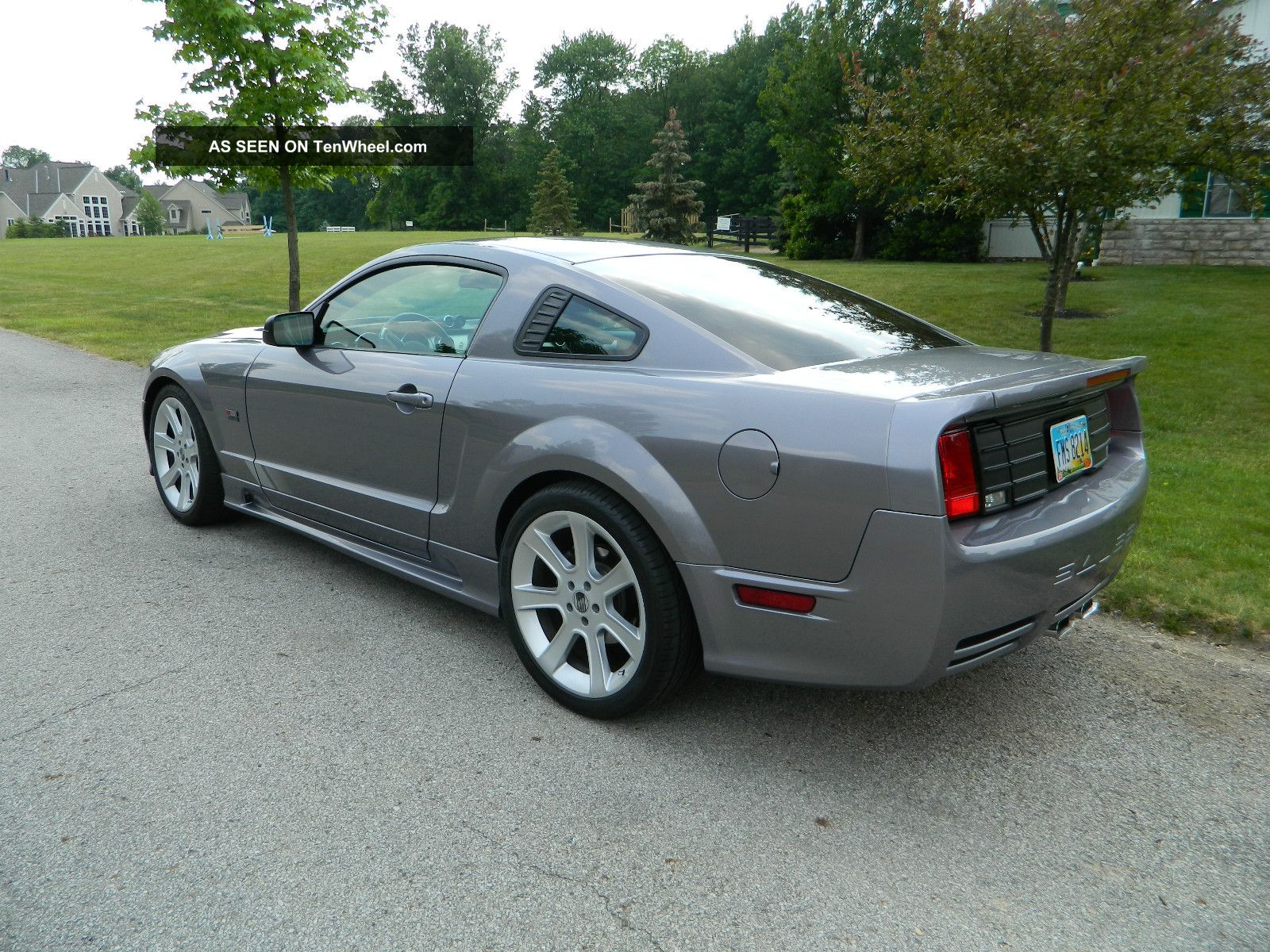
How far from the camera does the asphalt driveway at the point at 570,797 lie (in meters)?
2.24

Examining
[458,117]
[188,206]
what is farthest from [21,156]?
[458,117]

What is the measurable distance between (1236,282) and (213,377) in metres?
17.0

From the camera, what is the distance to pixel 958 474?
8.35 feet

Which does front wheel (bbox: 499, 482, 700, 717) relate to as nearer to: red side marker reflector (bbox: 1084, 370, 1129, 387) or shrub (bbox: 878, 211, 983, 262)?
red side marker reflector (bbox: 1084, 370, 1129, 387)

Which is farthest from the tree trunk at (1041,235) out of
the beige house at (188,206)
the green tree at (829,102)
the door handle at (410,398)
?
the beige house at (188,206)

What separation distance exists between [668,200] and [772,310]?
120 ft

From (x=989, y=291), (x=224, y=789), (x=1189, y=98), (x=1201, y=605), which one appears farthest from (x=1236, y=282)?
(x=224, y=789)

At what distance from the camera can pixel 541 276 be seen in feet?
11.5

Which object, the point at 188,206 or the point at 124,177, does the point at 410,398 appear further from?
the point at 124,177

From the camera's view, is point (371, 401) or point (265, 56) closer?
point (371, 401)

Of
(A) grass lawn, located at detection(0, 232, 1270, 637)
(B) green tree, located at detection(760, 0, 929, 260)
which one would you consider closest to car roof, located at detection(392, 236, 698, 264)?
(A) grass lawn, located at detection(0, 232, 1270, 637)

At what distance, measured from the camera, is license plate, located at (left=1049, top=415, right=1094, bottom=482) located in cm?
297

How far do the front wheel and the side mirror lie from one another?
5.21 feet

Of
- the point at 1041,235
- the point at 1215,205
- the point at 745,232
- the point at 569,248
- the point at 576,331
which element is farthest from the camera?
the point at 745,232
